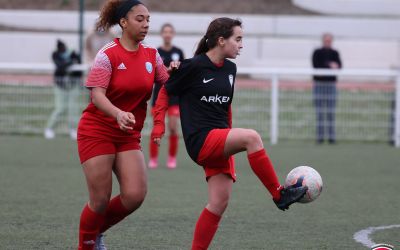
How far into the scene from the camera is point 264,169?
632cm

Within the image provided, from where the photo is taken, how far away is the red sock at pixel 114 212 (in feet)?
22.1

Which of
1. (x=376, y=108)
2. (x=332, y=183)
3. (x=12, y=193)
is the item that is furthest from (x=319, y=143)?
(x=12, y=193)

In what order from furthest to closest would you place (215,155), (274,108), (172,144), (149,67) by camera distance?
(274,108) < (172,144) < (149,67) < (215,155)

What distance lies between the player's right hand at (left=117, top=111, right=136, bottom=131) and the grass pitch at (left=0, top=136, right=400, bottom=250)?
5.05ft

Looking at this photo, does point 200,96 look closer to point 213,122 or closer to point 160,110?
point 213,122

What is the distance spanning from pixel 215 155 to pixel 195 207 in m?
3.18

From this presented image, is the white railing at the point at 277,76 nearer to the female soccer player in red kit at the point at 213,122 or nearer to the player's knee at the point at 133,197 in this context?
the female soccer player in red kit at the point at 213,122

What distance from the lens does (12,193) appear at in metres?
10.4

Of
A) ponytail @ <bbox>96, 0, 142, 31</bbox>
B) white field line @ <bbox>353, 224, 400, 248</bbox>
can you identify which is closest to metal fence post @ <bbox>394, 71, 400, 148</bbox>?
white field line @ <bbox>353, 224, 400, 248</bbox>

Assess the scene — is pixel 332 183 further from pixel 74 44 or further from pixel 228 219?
pixel 74 44

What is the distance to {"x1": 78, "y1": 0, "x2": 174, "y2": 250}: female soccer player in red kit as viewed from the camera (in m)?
6.47

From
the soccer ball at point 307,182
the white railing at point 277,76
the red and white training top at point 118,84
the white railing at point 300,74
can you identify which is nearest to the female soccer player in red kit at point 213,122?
the soccer ball at point 307,182

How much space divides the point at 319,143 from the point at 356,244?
1002cm

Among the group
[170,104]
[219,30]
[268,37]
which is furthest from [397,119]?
[219,30]
